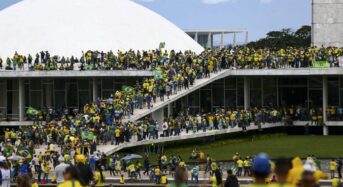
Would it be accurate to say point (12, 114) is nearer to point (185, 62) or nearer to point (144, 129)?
point (185, 62)

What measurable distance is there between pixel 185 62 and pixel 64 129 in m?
11.4

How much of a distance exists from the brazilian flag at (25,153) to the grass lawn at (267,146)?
5.76m

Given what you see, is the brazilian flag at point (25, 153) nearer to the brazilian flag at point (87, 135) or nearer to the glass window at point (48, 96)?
the brazilian flag at point (87, 135)

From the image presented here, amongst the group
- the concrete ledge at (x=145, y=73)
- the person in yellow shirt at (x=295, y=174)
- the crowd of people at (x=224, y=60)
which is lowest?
the person in yellow shirt at (x=295, y=174)

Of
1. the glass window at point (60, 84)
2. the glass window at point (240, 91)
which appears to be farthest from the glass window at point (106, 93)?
the glass window at point (240, 91)

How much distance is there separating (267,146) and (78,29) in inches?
774

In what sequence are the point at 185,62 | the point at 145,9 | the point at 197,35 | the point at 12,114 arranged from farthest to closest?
1. the point at 197,35
2. the point at 145,9
3. the point at 12,114
4. the point at 185,62

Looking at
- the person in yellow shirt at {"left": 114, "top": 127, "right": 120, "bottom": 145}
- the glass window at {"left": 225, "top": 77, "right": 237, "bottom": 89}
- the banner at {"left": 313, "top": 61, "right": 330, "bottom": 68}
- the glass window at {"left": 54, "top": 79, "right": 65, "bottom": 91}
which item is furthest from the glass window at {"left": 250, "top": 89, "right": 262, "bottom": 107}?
the person in yellow shirt at {"left": 114, "top": 127, "right": 120, "bottom": 145}

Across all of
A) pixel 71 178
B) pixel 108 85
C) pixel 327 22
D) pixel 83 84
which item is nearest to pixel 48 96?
pixel 83 84

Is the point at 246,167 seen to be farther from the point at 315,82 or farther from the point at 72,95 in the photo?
the point at 72,95

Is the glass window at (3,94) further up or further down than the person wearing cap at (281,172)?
further up

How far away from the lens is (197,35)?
122812mm

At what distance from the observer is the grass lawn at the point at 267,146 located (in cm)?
3703

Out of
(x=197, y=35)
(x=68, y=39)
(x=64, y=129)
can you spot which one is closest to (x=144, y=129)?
(x=64, y=129)
